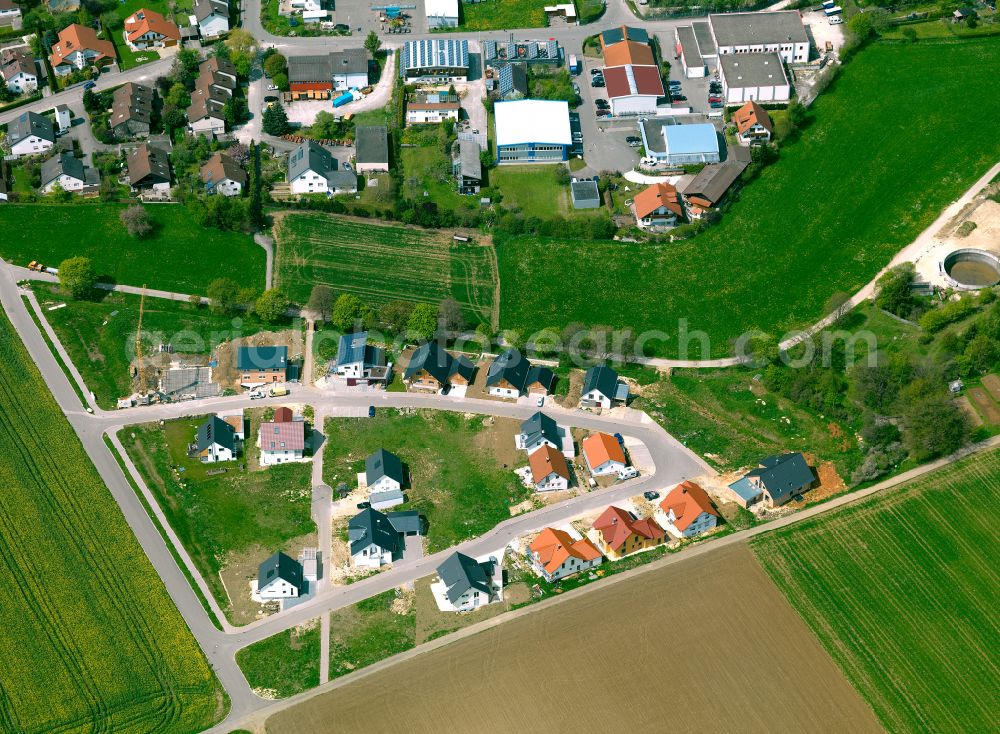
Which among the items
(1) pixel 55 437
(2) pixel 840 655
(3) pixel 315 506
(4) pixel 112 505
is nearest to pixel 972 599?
(2) pixel 840 655

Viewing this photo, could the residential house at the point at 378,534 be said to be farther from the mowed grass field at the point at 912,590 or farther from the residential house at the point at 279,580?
the mowed grass field at the point at 912,590

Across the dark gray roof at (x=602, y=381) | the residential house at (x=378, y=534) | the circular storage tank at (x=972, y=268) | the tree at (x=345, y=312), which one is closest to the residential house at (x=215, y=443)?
the residential house at (x=378, y=534)

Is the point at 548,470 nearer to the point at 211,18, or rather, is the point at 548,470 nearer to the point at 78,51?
the point at 211,18

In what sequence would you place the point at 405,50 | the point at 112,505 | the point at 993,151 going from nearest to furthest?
1. the point at 112,505
2. the point at 993,151
3. the point at 405,50

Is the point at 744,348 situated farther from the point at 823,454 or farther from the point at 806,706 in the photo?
the point at 806,706

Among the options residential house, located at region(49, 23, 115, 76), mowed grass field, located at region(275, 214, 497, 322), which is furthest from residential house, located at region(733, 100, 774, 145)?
residential house, located at region(49, 23, 115, 76)

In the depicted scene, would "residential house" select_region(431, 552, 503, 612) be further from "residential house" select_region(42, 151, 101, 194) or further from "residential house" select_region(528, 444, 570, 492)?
"residential house" select_region(42, 151, 101, 194)
